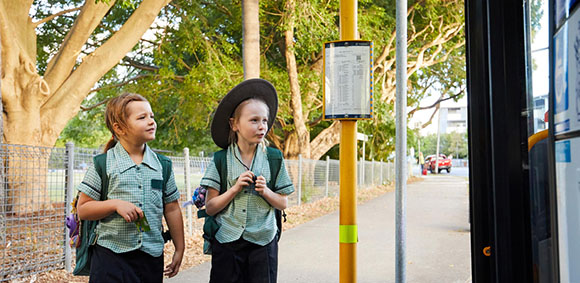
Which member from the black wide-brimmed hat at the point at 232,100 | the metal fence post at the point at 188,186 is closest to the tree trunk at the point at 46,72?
the metal fence post at the point at 188,186

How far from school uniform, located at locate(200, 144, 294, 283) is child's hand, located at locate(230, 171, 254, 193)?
0.11 metres

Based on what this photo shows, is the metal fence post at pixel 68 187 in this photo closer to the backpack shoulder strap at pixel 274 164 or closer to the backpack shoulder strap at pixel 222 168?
the backpack shoulder strap at pixel 222 168

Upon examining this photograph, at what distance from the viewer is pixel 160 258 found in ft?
9.35

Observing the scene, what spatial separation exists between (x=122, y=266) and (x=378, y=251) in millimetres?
5813

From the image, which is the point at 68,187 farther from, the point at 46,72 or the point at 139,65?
the point at 139,65

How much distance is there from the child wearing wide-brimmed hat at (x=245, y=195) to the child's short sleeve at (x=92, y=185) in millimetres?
570

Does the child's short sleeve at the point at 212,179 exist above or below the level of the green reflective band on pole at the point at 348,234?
above

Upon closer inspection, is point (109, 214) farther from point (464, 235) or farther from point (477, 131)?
point (464, 235)

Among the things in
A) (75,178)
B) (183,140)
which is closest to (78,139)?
(183,140)

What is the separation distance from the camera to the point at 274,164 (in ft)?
10.3

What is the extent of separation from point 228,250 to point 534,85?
175 cm

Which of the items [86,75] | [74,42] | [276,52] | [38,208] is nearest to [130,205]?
[38,208]

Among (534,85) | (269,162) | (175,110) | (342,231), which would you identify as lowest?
(342,231)

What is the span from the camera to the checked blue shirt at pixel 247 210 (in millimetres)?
2963
